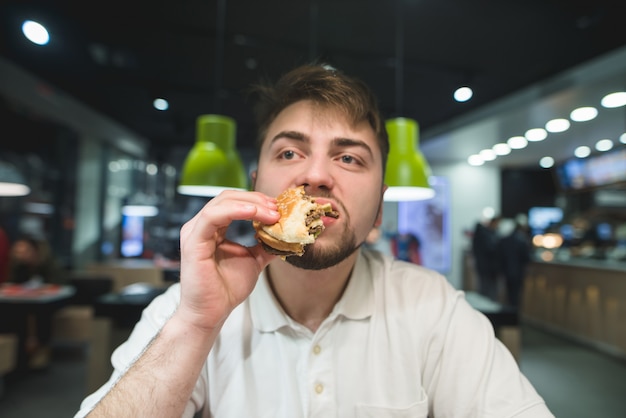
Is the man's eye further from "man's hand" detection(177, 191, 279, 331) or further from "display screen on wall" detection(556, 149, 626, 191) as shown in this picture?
"display screen on wall" detection(556, 149, 626, 191)

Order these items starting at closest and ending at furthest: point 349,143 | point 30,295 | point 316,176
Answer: point 316,176 < point 349,143 < point 30,295

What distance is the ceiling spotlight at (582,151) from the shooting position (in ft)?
22.5

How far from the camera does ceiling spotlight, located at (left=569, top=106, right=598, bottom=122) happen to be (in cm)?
514

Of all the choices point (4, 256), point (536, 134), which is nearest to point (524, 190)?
point (536, 134)

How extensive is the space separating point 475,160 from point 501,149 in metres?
1.12

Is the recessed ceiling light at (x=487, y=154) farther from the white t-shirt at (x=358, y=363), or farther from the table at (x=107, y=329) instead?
the white t-shirt at (x=358, y=363)

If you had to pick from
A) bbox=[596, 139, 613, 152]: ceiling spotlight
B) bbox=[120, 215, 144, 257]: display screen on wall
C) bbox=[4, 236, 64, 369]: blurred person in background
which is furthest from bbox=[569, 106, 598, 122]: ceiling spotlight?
bbox=[120, 215, 144, 257]: display screen on wall

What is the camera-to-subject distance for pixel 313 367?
122 cm

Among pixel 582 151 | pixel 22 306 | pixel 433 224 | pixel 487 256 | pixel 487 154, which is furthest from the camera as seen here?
pixel 433 224

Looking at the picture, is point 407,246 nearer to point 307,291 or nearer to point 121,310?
point 121,310

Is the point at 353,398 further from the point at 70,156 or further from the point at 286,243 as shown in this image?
the point at 70,156

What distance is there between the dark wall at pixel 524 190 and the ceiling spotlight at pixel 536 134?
2.69m

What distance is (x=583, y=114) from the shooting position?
17.5ft

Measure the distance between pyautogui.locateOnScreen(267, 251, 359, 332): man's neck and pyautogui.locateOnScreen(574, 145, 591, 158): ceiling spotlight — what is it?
7468 mm
